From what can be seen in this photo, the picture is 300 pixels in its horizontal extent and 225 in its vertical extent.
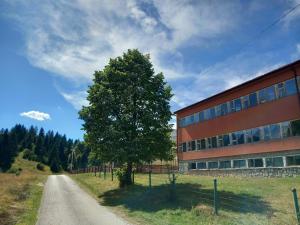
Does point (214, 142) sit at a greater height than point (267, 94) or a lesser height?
lesser

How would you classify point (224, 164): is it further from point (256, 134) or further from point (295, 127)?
point (295, 127)

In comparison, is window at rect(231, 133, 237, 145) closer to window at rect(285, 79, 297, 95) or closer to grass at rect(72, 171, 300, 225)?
window at rect(285, 79, 297, 95)

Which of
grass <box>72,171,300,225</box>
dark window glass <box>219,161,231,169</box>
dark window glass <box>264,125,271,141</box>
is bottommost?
grass <box>72,171,300,225</box>

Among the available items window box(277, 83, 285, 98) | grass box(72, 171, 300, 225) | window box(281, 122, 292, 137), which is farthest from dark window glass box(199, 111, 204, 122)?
grass box(72, 171, 300, 225)

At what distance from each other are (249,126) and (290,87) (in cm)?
652

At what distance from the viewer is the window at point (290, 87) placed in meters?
28.1

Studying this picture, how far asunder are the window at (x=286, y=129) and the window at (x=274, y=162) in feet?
8.08

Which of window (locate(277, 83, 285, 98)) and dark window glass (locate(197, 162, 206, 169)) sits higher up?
window (locate(277, 83, 285, 98))

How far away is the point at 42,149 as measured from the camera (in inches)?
6038

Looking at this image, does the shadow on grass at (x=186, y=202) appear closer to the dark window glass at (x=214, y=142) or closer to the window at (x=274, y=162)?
the window at (x=274, y=162)

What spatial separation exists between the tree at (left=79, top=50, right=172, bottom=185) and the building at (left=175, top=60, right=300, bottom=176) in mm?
10625

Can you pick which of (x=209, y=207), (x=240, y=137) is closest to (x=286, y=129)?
(x=240, y=137)

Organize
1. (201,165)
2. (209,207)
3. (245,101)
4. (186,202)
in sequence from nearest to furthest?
1. (209,207)
2. (186,202)
3. (245,101)
4. (201,165)

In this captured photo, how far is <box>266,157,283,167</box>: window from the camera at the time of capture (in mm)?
28908
